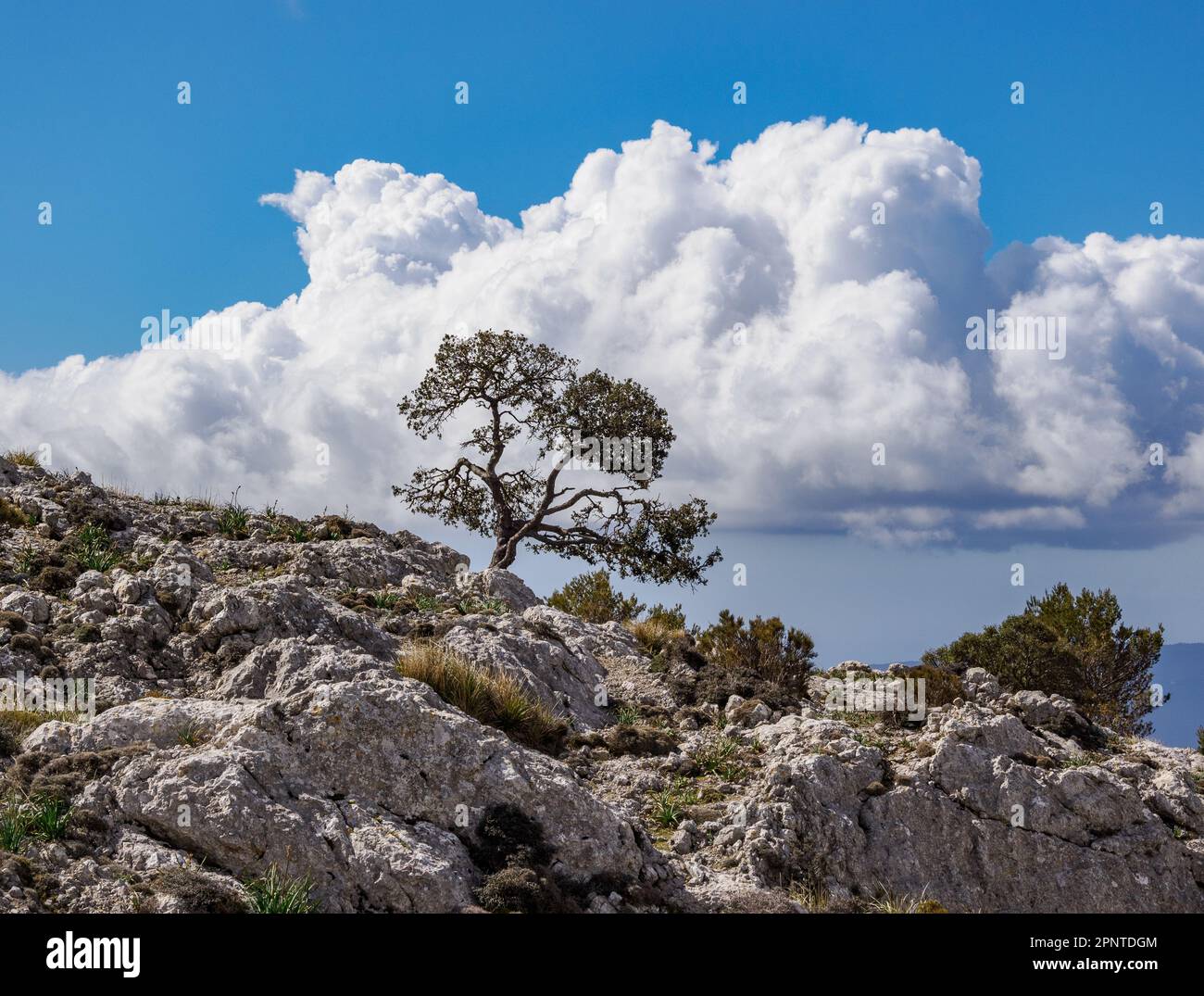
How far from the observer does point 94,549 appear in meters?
19.4

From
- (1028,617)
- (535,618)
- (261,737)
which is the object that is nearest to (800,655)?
(535,618)

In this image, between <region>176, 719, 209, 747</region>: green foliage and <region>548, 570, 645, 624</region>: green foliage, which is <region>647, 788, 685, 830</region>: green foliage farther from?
<region>548, 570, 645, 624</region>: green foliage

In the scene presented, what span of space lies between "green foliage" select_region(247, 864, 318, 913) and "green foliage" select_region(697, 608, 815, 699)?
10.5 metres

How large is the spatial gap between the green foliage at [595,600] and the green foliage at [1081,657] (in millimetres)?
8464

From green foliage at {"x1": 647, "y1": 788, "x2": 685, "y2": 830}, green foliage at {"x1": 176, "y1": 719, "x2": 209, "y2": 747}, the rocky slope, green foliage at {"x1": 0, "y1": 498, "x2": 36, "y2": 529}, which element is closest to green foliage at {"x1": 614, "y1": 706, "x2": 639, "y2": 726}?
the rocky slope

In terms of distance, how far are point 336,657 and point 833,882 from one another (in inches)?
235

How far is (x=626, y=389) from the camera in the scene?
98.6 ft

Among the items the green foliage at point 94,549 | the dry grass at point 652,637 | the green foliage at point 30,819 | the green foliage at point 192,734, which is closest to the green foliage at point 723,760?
the dry grass at point 652,637

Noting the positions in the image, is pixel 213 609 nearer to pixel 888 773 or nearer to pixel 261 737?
pixel 261 737

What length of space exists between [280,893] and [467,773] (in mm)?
2358

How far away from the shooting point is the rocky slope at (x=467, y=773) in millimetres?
8977

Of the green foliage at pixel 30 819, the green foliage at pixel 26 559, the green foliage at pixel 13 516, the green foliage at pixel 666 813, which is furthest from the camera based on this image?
the green foliage at pixel 13 516

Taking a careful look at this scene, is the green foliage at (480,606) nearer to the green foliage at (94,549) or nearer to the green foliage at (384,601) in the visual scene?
the green foliage at (384,601)

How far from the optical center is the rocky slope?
898cm
